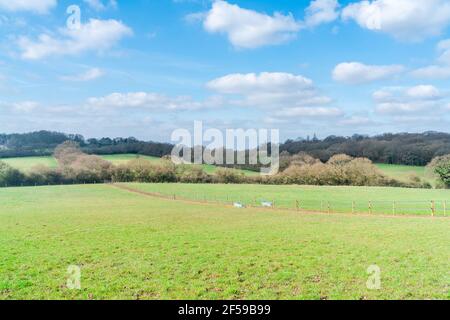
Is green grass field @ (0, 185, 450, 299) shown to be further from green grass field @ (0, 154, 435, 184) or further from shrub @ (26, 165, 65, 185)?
green grass field @ (0, 154, 435, 184)

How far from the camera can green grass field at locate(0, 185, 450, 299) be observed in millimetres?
12242

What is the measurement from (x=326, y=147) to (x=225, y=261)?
117091 mm

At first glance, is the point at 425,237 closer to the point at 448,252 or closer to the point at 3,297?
the point at 448,252

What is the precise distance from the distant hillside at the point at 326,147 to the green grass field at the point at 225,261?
87.4 m

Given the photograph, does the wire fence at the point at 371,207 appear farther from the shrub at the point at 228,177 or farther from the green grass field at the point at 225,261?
the shrub at the point at 228,177

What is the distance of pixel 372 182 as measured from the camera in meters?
90.8

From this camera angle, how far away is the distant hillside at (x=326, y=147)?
108m

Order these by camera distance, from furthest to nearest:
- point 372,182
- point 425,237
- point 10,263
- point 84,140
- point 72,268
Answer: point 84,140 → point 372,182 → point 425,237 → point 10,263 → point 72,268

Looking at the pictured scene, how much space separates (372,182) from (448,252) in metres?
77.4

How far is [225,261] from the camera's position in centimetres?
1634

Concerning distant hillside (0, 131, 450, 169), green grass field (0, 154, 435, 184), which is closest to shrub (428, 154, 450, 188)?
green grass field (0, 154, 435, 184)

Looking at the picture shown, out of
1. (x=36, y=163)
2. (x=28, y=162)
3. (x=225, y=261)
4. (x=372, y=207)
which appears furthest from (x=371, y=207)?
(x=28, y=162)

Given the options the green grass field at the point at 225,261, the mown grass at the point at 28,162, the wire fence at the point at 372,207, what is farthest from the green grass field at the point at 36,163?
the green grass field at the point at 225,261
